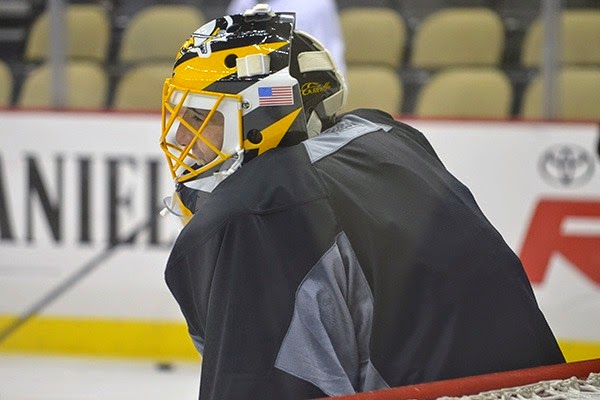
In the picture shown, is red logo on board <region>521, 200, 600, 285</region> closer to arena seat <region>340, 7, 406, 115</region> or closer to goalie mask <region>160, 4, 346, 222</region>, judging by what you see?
arena seat <region>340, 7, 406, 115</region>

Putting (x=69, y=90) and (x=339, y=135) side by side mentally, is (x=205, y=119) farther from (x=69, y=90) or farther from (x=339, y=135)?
(x=69, y=90)

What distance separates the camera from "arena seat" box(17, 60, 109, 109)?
3906 millimetres

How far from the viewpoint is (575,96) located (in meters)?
3.66

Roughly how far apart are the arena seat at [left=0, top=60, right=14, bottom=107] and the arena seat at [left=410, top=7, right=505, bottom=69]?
1.38m

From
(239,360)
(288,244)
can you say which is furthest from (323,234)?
(239,360)

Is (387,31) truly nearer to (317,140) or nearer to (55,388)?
(55,388)

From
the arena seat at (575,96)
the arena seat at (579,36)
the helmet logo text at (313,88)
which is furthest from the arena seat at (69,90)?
the helmet logo text at (313,88)

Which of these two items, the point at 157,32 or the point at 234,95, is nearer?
the point at 234,95

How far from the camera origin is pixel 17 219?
386 cm

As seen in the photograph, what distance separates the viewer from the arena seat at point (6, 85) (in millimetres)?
3943

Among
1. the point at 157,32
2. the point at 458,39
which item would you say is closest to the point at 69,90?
the point at 157,32

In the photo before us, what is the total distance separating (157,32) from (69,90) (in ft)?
1.17

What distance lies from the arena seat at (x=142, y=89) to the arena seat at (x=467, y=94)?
870 millimetres

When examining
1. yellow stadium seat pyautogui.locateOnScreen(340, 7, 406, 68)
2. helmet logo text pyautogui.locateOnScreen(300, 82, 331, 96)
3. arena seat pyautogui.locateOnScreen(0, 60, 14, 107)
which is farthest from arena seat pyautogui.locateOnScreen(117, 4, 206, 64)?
helmet logo text pyautogui.locateOnScreen(300, 82, 331, 96)
